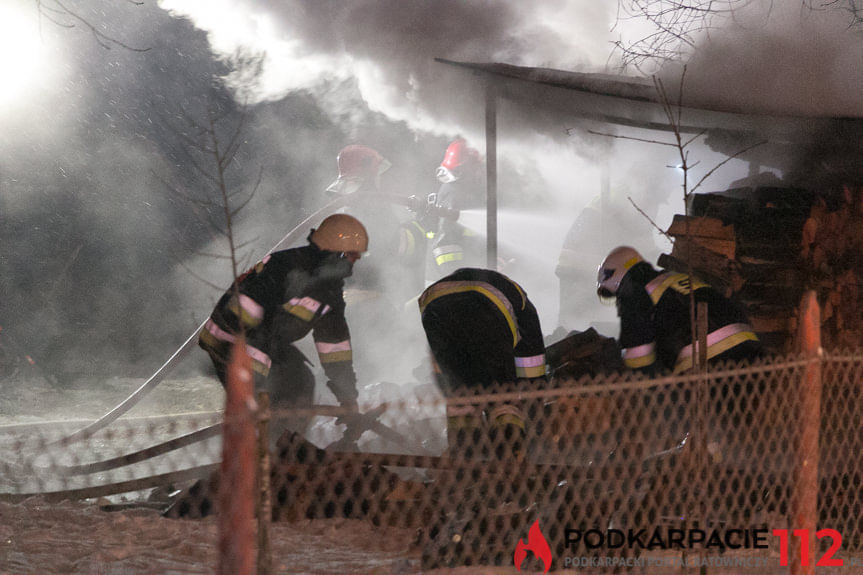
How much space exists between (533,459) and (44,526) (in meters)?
2.65

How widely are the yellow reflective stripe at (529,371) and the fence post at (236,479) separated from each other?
296 centimetres

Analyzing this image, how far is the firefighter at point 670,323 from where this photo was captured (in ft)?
14.5

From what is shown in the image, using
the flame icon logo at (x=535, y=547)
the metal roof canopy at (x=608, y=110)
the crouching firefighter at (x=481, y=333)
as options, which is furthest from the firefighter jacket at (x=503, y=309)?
the metal roof canopy at (x=608, y=110)

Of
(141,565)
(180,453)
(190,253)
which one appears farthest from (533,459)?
(190,253)

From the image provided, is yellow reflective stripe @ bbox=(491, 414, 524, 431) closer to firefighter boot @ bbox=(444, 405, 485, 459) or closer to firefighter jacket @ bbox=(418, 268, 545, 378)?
firefighter boot @ bbox=(444, 405, 485, 459)

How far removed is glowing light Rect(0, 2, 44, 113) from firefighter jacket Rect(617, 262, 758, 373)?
8.01m

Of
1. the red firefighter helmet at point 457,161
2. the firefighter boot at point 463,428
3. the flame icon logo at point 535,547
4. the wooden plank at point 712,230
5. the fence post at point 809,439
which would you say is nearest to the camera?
the fence post at point 809,439

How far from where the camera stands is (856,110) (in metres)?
5.62

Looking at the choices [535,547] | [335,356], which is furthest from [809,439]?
[335,356]

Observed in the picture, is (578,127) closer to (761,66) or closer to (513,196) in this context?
(761,66)

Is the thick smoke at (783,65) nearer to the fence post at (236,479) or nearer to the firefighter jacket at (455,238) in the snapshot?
the firefighter jacket at (455,238)

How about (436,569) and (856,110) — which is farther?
(856,110)

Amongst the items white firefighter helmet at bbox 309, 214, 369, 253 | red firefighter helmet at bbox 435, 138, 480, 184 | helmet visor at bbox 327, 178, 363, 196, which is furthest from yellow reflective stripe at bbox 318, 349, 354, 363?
red firefighter helmet at bbox 435, 138, 480, 184

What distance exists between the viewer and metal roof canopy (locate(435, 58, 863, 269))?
623cm
